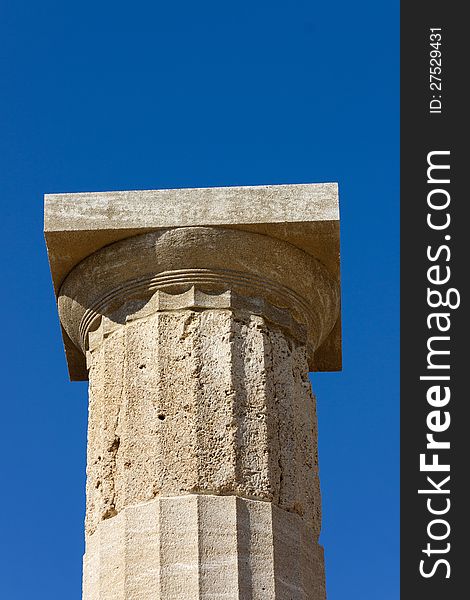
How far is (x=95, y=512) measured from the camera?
884 centimetres

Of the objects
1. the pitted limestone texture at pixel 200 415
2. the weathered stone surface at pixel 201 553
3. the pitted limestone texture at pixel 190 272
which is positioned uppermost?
the pitted limestone texture at pixel 190 272

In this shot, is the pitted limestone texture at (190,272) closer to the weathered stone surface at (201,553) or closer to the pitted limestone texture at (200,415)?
the pitted limestone texture at (200,415)

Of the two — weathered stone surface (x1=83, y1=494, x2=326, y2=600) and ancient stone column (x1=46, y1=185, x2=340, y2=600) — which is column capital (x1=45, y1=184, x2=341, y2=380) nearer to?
ancient stone column (x1=46, y1=185, x2=340, y2=600)

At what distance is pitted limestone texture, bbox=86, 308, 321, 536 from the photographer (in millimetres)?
8492

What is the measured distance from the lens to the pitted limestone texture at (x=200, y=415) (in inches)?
334

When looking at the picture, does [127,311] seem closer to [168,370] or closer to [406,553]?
[168,370]

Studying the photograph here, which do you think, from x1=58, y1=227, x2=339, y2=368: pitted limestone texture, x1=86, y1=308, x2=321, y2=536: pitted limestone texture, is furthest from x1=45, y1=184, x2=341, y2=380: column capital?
x1=86, y1=308, x2=321, y2=536: pitted limestone texture

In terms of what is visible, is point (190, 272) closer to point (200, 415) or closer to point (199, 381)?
point (199, 381)

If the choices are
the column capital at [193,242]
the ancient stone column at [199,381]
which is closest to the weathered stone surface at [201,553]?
the ancient stone column at [199,381]

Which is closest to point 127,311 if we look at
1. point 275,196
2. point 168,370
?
point 168,370

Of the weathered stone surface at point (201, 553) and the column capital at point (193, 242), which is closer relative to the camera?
the weathered stone surface at point (201, 553)

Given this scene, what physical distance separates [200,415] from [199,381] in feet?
0.82

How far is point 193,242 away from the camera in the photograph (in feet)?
29.9

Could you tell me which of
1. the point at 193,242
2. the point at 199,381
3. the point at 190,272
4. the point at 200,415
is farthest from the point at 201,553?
the point at 193,242
